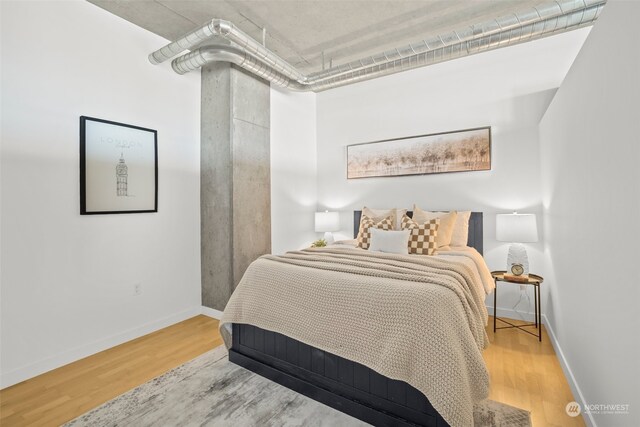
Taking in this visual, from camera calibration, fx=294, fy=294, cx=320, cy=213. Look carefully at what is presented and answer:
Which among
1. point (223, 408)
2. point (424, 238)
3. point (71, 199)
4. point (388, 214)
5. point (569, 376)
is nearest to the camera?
point (223, 408)

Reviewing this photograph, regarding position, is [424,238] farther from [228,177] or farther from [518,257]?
[228,177]

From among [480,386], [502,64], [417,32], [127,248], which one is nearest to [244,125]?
[127,248]

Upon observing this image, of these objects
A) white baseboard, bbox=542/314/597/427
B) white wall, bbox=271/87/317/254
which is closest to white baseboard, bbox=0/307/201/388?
white wall, bbox=271/87/317/254

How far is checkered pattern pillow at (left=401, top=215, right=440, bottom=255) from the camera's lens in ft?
9.71

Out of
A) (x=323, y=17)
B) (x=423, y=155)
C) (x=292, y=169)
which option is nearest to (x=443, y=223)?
(x=423, y=155)

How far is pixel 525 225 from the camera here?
287cm

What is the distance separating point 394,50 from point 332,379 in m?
2.95

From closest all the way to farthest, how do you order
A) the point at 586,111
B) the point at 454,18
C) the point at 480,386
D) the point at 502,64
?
the point at 480,386, the point at 586,111, the point at 454,18, the point at 502,64

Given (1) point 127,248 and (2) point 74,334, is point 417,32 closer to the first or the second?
(1) point 127,248

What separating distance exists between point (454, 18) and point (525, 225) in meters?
2.12

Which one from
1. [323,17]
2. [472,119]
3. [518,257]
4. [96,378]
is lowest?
[96,378]

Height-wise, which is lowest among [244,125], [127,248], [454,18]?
[127,248]

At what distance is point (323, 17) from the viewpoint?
9.14 ft

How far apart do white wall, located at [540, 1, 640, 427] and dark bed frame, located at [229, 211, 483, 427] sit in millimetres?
837
